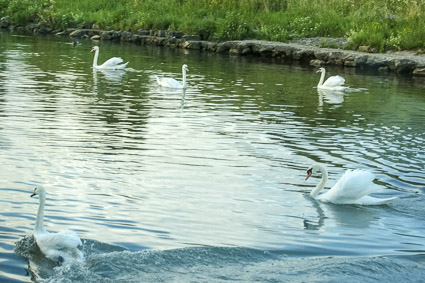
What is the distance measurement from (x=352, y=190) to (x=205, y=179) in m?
2.05

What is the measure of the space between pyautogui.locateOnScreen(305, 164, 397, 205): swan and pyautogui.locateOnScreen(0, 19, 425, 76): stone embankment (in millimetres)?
17269

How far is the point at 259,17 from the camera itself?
34.7 meters

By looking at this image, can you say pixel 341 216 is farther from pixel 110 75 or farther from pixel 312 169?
pixel 110 75

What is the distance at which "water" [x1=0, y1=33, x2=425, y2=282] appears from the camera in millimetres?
7621

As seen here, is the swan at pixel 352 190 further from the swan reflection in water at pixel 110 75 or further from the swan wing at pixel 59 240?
the swan reflection in water at pixel 110 75

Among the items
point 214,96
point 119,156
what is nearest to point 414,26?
point 214,96

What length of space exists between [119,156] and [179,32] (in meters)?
24.2

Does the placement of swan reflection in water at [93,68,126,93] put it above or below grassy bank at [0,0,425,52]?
below

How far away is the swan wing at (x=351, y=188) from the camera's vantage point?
32.4 ft

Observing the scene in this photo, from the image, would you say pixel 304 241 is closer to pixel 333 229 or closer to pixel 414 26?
pixel 333 229

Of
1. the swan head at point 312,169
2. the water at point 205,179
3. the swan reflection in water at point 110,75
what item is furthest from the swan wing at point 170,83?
the swan head at point 312,169

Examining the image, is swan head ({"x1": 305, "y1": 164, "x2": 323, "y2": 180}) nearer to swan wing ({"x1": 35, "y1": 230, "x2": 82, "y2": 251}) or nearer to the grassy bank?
swan wing ({"x1": 35, "y1": 230, "x2": 82, "y2": 251})

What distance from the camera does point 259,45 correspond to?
3095cm

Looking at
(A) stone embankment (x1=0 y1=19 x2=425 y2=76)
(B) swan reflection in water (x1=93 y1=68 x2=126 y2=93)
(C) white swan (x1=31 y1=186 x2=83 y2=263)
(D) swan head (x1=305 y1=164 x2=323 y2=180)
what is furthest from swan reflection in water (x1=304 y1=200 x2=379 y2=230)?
(A) stone embankment (x1=0 y1=19 x2=425 y2=76)
